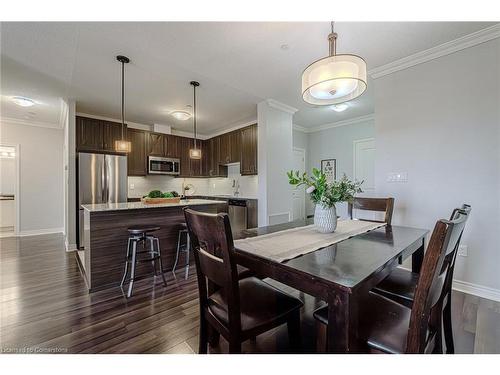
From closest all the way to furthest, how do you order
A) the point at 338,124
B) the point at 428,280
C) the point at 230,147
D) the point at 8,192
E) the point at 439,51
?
the point at 428,280 < the point at 439,51 < the point at 230,147 < the point at 338,124 < the point at 8,192

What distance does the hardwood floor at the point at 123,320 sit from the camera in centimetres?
147

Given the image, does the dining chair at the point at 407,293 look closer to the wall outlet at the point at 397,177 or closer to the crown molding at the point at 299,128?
the wall outlet at the point at 397,177

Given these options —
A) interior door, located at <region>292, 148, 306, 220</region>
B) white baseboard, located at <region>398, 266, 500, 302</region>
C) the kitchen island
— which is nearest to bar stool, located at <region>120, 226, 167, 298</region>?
the kitchen island

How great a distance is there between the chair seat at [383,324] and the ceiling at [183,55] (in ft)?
7.58

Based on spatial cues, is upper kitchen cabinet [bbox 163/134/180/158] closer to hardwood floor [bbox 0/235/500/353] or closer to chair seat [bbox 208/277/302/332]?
hardwood floor [bbox 0/235/500/353]

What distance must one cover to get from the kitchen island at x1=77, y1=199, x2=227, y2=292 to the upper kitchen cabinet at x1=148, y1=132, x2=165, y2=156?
2.60m

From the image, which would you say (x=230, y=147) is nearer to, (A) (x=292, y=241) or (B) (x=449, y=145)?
(B) (x=449, y=145)

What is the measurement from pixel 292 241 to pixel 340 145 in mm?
4442

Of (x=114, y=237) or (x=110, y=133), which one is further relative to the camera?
(x=110, y=133)

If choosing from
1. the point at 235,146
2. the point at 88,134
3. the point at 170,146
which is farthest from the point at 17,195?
the point at 235,146

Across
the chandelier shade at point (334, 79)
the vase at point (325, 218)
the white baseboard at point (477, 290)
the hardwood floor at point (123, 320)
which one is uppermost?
the chandelier shade at point (334, 79)

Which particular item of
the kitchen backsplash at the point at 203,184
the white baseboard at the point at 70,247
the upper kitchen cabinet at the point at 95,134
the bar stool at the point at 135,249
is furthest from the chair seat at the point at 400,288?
the upper kitchen cabinet at the point at 95,134

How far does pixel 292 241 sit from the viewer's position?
134 centimetres
